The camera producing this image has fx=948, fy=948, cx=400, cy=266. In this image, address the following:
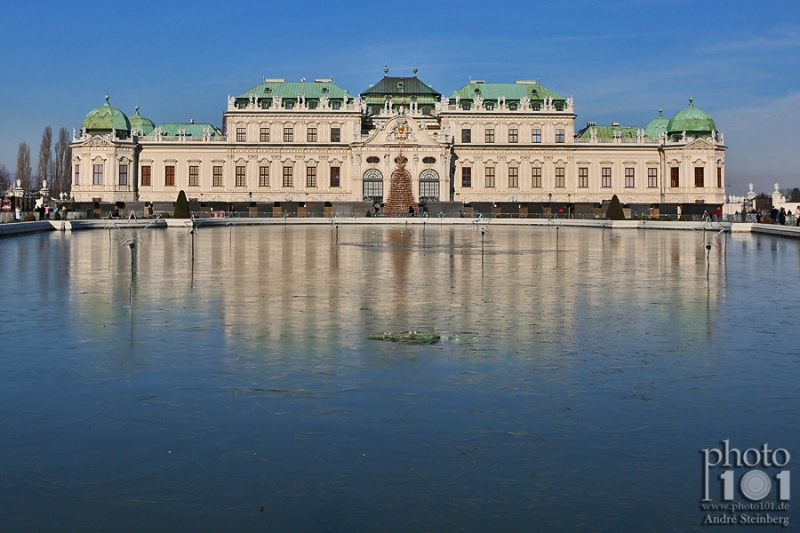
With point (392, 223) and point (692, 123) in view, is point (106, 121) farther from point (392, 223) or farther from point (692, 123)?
point (692, 123)

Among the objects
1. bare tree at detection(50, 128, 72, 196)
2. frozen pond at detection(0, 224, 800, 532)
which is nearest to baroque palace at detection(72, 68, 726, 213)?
bare tree at detection(50, 128, 72, 196)

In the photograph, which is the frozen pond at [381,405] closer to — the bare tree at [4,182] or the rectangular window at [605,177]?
the rectangular window at [605,177]

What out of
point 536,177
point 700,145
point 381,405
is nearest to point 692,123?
point 700,145

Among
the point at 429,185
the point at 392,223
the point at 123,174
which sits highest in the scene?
the point at 123,174

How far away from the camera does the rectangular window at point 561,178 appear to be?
366 feet

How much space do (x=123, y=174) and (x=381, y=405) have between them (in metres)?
103

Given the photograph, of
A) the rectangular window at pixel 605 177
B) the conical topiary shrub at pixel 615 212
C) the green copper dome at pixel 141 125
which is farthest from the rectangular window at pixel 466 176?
the green copper dome at pixel 141 125

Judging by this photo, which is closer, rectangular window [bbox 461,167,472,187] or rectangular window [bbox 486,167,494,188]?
rectangular window [bbox 461,167,472,187]

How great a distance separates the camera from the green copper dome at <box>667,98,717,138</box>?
111 meters

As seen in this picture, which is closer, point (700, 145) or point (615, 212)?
point (615, 212)

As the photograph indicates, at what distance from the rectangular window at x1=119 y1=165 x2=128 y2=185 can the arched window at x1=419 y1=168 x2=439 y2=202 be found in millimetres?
33597

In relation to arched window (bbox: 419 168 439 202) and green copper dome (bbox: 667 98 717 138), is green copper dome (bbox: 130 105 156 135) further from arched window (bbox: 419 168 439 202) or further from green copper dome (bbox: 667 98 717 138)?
green copper dome (bbox: 667 98 717 138)

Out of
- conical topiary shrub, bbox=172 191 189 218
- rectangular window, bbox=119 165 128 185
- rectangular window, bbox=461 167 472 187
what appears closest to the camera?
conical topiary shrub, bbox=172 191 189 218

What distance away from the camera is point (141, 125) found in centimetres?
11550
